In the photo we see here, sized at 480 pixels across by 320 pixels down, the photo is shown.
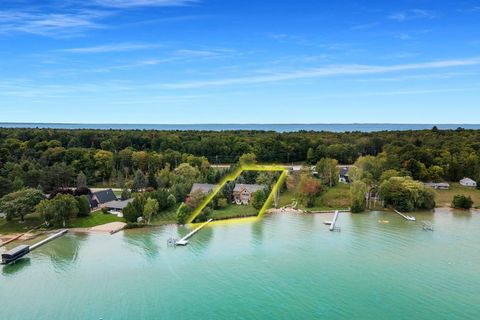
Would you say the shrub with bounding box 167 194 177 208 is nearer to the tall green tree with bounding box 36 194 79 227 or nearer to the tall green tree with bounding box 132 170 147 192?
the tall green tree with bounding box 132 170 147 192

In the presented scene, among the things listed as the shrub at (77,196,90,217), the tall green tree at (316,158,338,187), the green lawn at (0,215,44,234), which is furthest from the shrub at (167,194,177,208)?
the tall green tree at (316,158,338,187)

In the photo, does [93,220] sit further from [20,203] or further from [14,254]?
[14,254]

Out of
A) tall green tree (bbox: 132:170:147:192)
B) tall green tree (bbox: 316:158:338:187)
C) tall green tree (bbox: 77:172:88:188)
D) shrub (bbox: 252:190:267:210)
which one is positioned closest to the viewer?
shrub (bbox: 252:190:267:210)

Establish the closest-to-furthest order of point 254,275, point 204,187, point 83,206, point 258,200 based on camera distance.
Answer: point 254,275, point 83,206, point 258,200, point 204,187

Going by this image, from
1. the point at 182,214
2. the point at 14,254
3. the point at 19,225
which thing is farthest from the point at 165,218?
the point at 14,254

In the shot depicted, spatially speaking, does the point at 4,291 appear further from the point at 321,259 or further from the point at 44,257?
the point at 321,259

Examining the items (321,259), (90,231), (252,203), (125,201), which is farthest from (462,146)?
(90,231)
